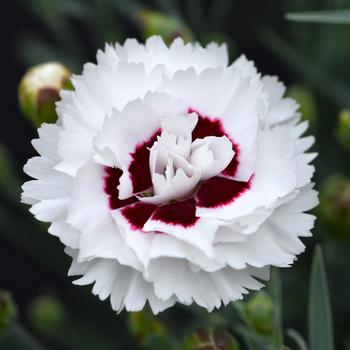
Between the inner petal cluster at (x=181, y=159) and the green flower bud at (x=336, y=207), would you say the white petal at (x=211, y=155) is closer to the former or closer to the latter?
the inner petal cluster at (x=181, y=159)

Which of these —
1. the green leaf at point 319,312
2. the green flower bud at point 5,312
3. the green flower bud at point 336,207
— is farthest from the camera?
the green flower bud at point 336,207

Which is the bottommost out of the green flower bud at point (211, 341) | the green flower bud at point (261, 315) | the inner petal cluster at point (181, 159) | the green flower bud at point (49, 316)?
the green flower bud at point (49, 316)

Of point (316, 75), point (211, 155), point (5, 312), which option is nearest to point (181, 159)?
point (211, 155)

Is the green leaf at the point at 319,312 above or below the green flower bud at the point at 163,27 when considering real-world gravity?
below

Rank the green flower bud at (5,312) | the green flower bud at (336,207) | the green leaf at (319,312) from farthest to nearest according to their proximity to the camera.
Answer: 1. the green flower bud at (336,207)
2. the green flower bud at (5,312)
3. the green leaf at (319,312)

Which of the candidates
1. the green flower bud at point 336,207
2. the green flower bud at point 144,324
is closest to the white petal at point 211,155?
the green flower bud at point 144,324

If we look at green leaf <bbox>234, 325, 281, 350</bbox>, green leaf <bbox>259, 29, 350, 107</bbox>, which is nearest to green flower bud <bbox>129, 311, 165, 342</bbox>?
green leaf <bbox>234, 325, 281, 350</bbox>
